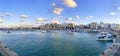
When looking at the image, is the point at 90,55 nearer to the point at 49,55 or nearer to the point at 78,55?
the point at 78,55

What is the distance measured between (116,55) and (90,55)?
5.81 meters

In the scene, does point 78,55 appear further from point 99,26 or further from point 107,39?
point 99,26

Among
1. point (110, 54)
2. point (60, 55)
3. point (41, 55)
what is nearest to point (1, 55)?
point (41, 55)

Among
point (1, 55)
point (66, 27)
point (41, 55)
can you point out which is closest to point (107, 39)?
point (41, 55)

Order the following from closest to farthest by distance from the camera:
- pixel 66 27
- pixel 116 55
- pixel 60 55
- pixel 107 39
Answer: pixel 116 55 → pixel 60 55 → pixel 107 39 → pixel 66 27

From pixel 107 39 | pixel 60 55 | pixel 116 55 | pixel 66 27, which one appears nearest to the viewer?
pixel 116 55

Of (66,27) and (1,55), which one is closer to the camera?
(1,55)

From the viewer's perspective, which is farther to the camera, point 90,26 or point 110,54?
point 90,26

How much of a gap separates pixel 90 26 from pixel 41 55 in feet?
511

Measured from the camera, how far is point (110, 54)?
21.0 meters

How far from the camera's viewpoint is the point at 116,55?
20.3m

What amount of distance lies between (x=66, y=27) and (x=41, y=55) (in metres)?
147

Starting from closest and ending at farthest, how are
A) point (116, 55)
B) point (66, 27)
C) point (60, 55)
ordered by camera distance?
1. point (116, 55)
2. point (60, 55)
3. point (66, 27)

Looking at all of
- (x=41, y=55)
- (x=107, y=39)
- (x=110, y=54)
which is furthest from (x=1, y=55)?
(x=107, y=39)
